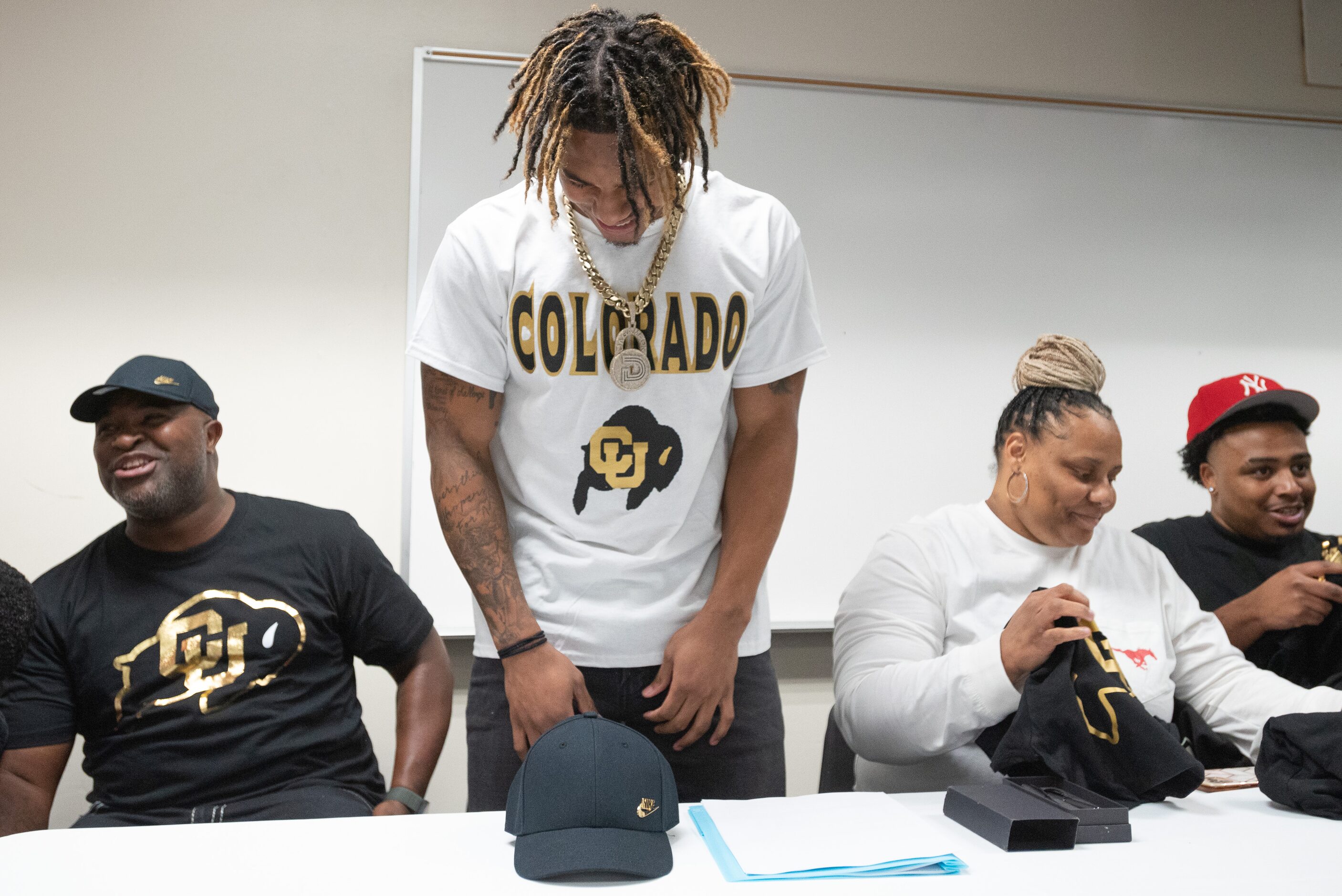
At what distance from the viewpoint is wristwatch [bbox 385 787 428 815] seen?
1.65 m

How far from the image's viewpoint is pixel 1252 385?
81.7 inches

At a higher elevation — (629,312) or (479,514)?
(629,312)

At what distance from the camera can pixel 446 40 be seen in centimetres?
253

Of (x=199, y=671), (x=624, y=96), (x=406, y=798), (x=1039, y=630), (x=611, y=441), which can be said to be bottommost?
(x=406, y=798)

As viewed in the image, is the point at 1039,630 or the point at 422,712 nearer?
the point at 1039,630

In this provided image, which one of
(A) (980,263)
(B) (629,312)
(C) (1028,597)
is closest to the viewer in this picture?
(B) (629,312)

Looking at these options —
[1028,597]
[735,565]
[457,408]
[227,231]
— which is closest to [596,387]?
[457,408]

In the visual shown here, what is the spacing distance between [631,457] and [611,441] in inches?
1.4

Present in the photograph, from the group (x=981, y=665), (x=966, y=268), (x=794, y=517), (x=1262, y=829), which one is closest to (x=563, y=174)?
(x=981, y=665)

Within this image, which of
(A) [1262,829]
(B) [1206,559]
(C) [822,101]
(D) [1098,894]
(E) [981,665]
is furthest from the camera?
(C) [822,101]

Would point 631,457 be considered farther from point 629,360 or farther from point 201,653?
point 201,653

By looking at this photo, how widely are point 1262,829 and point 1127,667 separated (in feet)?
1.54

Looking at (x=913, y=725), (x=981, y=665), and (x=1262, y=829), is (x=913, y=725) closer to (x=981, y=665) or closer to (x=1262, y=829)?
(x=981, y=665)

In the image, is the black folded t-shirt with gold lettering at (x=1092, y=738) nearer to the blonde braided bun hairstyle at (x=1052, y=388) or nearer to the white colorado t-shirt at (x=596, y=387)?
the white colorado t-shirt at (x=596, y=387)
